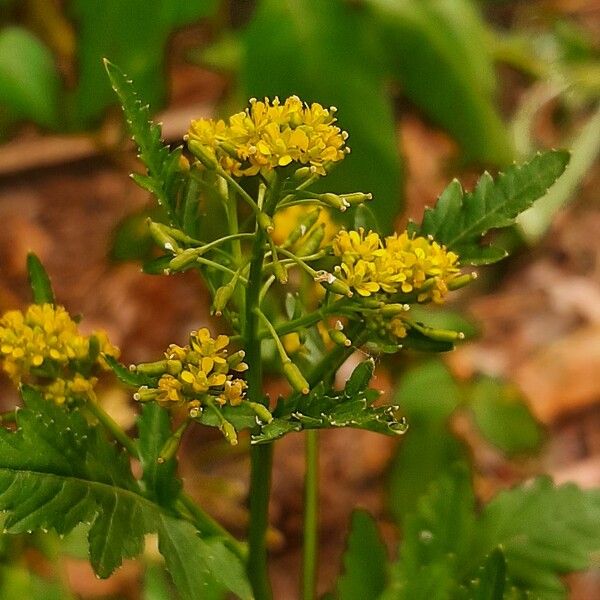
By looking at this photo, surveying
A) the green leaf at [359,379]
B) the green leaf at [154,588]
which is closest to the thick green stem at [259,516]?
the green leaf at [359,379]

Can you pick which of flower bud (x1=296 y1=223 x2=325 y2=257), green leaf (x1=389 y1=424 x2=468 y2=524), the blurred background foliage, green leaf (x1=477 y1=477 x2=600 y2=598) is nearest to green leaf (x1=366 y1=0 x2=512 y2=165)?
the blurred background foliage

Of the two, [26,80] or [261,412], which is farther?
[26,80]

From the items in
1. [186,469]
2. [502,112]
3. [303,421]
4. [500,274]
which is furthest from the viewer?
[502,112]

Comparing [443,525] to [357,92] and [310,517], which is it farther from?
[357,92]

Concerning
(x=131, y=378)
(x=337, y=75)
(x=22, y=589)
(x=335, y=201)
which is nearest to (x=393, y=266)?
(x=335, y=201)

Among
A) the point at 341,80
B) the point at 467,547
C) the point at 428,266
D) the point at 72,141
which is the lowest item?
the point at 467,547

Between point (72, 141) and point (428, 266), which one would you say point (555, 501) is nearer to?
point (428, 266)

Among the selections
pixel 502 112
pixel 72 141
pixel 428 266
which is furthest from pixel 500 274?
pixel 428 266
